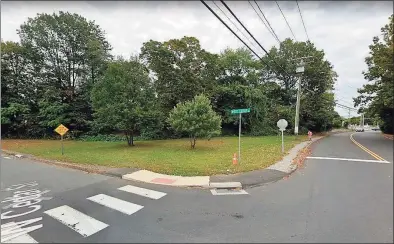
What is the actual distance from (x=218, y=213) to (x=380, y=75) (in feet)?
82.0

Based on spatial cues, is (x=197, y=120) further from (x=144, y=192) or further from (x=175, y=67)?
(x=175, y=67)

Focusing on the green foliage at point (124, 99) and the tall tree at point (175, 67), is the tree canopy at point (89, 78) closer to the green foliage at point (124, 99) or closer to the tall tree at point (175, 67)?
the tall tree at point (175, 67)

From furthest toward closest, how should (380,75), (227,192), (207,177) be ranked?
(380,75), (207,177), (227,192)

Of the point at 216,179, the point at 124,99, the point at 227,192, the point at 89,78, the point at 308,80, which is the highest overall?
the point at 308,80

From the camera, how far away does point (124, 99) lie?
1719 centimetres

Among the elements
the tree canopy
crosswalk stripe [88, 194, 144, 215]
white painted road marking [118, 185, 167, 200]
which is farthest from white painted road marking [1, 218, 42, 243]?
the tree canopy

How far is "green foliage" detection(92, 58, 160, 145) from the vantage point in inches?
674

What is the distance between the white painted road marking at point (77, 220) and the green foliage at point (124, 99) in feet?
38.8

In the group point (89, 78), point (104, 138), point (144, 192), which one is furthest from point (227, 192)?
point (89, 78)

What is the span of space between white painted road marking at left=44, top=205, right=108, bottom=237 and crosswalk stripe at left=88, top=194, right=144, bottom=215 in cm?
67

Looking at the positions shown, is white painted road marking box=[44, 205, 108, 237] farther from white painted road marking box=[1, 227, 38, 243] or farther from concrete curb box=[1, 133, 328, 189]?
concrete curb box=[1, 133, 328, 189]

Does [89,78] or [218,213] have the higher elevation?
[89,78]

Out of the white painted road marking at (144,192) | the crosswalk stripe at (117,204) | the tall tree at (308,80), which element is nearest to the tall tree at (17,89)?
the white painted road marking at (144,192)

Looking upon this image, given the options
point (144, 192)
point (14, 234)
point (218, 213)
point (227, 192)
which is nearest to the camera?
point (14, 234)
